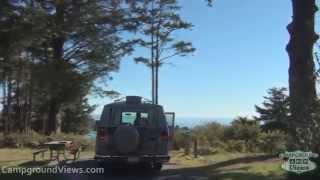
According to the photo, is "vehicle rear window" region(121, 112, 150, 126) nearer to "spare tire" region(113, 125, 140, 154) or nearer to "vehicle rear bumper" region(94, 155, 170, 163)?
"spare tire" region(113, 125, 140, 154)

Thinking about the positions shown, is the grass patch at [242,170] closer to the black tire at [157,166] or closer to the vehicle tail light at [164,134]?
the black tire at [157,166]

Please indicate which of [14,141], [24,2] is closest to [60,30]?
[24,2]

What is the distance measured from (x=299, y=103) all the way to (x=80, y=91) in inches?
1177

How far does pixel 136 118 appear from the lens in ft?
64.7

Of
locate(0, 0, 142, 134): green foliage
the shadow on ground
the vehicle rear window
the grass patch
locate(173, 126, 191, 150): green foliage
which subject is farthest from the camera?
locate(0, 0, 142, 134): green foliage

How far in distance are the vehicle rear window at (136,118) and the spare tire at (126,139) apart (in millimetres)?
848

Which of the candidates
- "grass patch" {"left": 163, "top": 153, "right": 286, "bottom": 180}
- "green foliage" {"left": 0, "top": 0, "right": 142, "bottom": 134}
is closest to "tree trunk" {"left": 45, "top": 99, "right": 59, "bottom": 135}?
"green foliage" {"left": 0, "top": 0, "right": 142, "bottom": 134}

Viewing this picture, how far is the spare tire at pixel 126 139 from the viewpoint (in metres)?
18.5

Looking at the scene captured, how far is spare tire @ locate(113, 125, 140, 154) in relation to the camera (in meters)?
18.5

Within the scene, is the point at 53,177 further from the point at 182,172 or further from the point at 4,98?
the point at 4,98

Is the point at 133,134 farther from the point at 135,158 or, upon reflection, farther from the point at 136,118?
the point at 136,118

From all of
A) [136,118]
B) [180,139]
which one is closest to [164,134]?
[136,118]

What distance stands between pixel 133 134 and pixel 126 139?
24 cm

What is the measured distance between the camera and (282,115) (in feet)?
56.3
